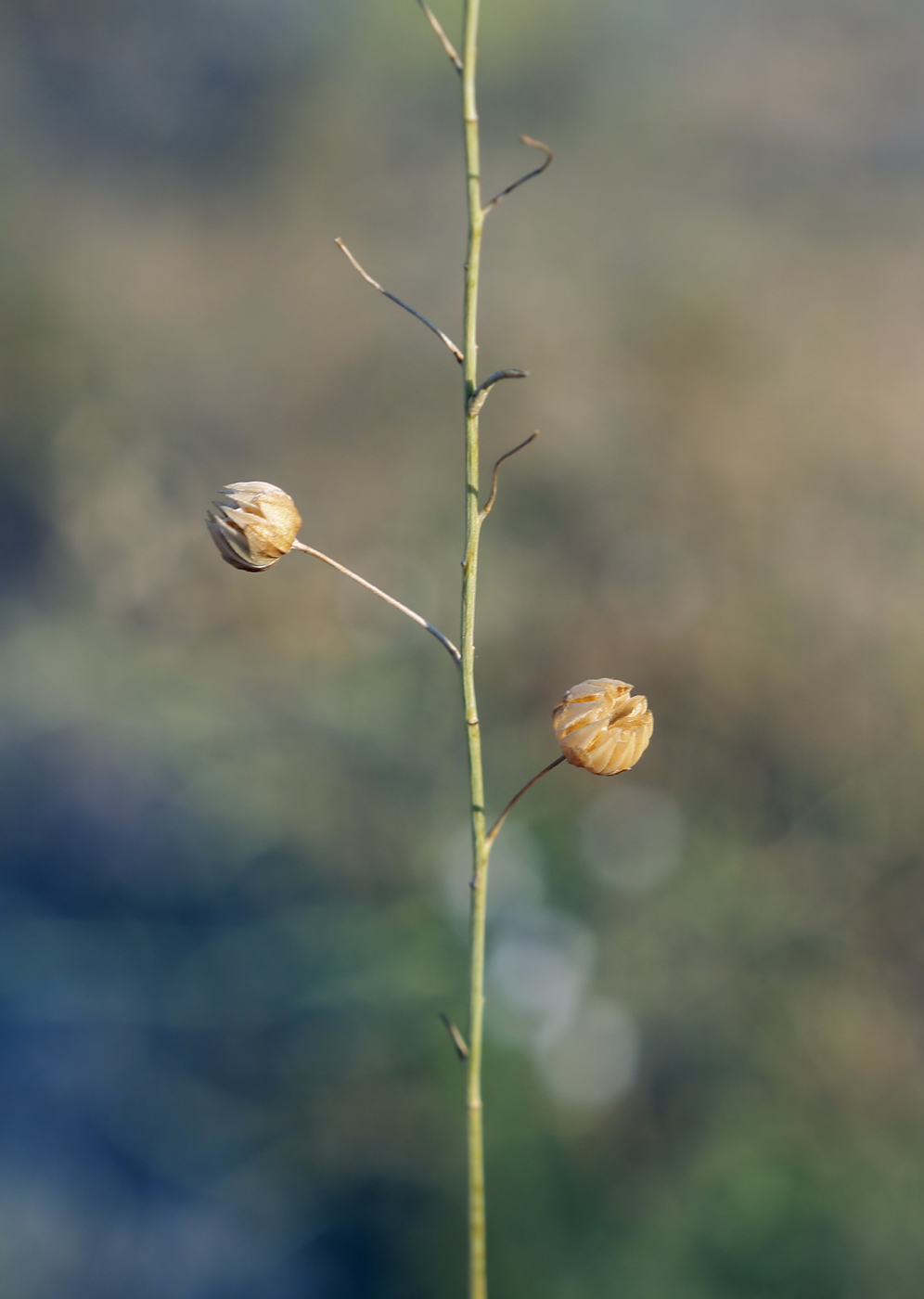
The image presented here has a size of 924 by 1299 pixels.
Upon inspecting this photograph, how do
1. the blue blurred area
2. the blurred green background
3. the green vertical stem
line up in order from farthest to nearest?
the blue blurred area → the blurred green background → the green vertical stem

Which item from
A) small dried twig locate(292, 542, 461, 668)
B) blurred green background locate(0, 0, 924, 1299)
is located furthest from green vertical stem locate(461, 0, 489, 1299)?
blurred green background locate(0, 0, 924, 1299)

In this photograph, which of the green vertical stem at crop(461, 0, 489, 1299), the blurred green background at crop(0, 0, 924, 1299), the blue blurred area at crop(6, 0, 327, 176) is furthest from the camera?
the blue blurred area at crop(6, 0, 327, 176)

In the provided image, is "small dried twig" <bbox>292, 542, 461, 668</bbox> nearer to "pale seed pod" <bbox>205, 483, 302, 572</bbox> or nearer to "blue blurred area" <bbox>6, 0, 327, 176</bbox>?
"pale seed pod" <bbox>205, 483, 302, 572</bbox>

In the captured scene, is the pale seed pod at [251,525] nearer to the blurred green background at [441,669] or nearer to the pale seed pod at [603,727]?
the pale seed pod at [603,727]

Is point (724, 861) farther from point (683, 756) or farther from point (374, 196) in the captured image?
point (374, 196)

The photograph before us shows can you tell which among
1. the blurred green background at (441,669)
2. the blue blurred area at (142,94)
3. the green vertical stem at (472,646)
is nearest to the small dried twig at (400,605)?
the green vertical stem at (472,646)

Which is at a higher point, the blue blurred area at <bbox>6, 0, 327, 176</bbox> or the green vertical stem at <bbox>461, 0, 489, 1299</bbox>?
the blue blurred area at <bbox>6, 0, 327, 176</bbox>
